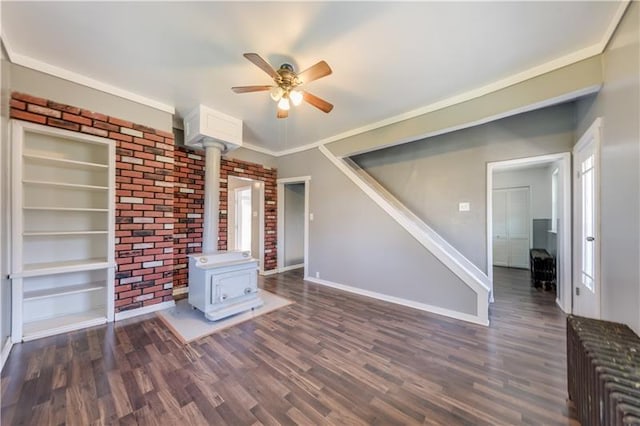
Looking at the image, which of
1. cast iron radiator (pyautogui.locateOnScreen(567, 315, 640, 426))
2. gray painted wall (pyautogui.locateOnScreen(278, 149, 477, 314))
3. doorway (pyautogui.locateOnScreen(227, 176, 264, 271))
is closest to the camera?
cast iron radiator (pyautogui.locateOnScreen(567, 315, 640, 426))

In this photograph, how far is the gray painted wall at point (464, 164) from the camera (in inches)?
120

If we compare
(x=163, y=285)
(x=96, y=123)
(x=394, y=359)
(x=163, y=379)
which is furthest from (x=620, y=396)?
(x=96, y=123)

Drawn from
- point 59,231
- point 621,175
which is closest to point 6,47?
point 59,231

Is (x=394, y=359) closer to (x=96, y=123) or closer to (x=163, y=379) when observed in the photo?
(x=163, y=379)

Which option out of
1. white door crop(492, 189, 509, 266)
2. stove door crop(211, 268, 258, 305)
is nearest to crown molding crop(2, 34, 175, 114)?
stove door crop(211, 268, 258, 305)

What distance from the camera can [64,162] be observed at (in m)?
2.49

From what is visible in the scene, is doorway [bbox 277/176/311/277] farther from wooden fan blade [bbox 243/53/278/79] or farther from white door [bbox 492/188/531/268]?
white door [bbox 492/188/531/268]

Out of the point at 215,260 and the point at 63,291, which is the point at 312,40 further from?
the point at 63,291

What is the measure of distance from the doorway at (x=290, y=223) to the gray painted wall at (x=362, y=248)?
0.43 m

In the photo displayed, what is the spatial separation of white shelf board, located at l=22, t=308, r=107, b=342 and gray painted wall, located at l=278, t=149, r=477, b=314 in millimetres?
3014

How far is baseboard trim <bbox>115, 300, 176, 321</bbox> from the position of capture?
2.70 meters

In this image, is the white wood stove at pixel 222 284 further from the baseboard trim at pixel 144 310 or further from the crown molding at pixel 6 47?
the crown molding at pixel 6 47

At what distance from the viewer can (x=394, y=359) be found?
1991 millimetres

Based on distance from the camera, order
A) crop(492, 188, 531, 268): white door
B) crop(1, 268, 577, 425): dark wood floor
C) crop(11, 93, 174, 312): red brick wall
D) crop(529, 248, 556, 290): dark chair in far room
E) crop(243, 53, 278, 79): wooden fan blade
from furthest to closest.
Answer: crop(492, 188, 531, 268): white door < crop(529, 248, 556, 290): dark chair in far room < crop(11, 93, 174, 312): red brick wall < crop(243, 53, 278, 79): wooden fan blade < crop(1, 268, 577, 425): dark wood floor
